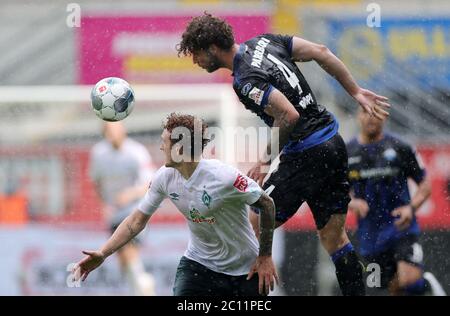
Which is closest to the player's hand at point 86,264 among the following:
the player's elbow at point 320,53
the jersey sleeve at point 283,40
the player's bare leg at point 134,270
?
the jersey sleeve at point 283,40

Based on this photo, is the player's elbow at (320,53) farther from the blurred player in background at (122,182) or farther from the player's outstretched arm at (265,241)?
the blurred player in background at (122,182)

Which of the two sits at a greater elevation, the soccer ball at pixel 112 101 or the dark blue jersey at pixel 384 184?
the soccer ball at pixel 112 101

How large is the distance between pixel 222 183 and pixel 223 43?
1.02m

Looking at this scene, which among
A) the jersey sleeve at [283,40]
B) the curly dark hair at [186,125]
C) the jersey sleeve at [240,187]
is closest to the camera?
the curly dark hair at [186,125]

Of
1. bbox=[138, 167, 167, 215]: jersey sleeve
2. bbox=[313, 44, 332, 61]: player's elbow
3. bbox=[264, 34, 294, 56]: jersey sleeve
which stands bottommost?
bbox=[138, 167, 167, 215]: jersey sleeve

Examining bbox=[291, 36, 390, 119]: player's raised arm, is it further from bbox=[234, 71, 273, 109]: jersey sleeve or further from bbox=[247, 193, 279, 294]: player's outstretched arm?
bbox=[247, 193, 279, 294]: player's outstretched arm

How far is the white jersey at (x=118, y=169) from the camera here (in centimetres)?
1121

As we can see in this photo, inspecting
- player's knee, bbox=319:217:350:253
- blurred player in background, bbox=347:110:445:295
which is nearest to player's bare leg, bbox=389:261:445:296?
blurred player in background, bbox=347:110:445:295

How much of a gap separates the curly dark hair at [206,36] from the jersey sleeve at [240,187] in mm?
947

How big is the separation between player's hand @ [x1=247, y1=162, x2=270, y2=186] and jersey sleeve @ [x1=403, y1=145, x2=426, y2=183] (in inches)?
97.8

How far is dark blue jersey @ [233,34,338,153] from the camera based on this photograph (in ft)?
22.2

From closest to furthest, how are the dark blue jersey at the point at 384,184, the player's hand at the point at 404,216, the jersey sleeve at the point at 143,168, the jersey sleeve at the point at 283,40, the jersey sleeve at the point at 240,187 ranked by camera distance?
the jersey sleeve at the point at 240,187
the jersey sleeve at the point at 283,40
the player's hand at the point at 404,216
the dark blue jersey at the point at 384,184
the jersey sleeve at the point at 143,168

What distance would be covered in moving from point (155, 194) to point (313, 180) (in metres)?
1.19

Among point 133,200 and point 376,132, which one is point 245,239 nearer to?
point 376,132
